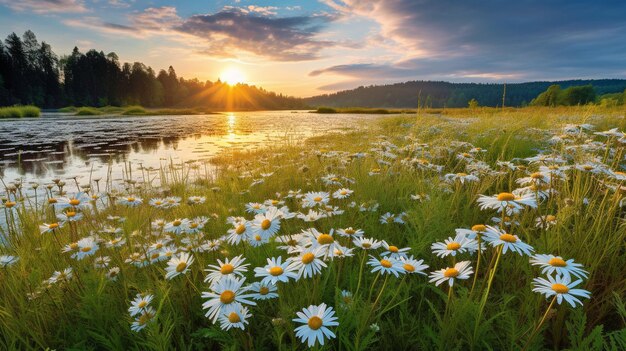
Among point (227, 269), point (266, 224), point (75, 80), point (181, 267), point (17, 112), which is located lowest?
point (181, 267)

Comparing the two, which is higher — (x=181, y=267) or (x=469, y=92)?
(x=469, y=92)

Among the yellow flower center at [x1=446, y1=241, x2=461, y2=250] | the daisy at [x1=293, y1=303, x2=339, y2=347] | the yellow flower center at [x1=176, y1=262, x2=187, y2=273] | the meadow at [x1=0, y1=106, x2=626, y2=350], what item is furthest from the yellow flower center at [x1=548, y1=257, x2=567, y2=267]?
the yellow flower center at [x1=176, y1=262, x2=187, y2=273]

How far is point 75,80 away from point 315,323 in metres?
79.9

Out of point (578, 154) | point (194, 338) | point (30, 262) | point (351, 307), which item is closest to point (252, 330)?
point (194, 338)

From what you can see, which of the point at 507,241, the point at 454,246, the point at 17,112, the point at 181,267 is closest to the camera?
the point at 507,241

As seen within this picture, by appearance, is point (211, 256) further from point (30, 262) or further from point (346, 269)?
point (30, 262)

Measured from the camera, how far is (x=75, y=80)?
62.8m

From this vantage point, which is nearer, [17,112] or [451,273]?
[451,273]

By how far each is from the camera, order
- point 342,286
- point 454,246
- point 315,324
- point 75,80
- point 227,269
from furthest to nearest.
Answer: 1. point 75,80
2. point 342,286
3. point 454,246
4. point 227,269
5. point 315,324

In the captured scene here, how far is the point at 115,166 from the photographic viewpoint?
777 cm

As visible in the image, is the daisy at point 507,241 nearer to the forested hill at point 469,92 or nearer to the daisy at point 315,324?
the daisy at point 315,324

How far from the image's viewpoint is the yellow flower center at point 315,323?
1109 millimetres

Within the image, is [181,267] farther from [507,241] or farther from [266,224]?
[507,241]

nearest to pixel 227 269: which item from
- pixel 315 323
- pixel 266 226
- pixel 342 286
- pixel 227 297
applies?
pixel 227 297
